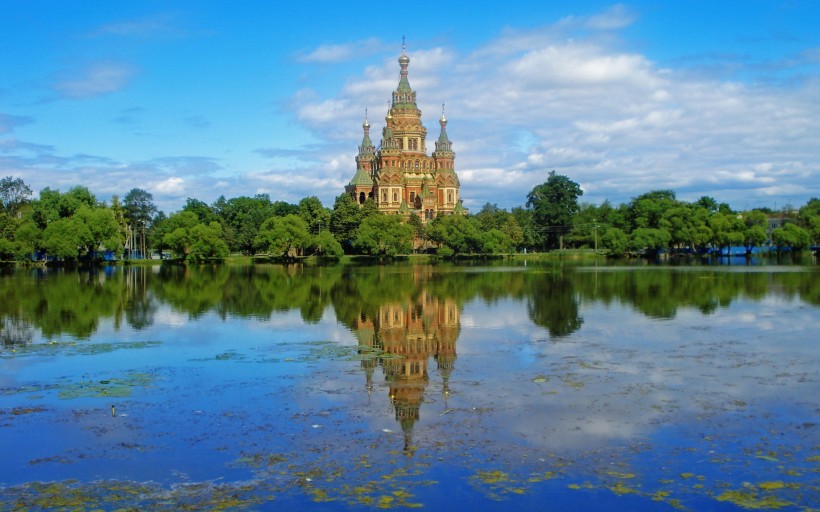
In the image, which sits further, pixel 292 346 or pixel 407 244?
pixel 407 244

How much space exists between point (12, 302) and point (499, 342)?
22.3 metres

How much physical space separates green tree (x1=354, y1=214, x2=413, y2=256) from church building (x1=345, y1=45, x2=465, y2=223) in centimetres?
1719

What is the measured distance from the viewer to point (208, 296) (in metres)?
36.1

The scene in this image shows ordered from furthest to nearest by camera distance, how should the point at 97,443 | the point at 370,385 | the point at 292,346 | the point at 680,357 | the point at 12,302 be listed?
the point at 12,302
the point at 292,346
the point at 680,357
the point at 370,385
the point at 97,443

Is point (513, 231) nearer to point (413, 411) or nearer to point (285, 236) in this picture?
point (285, 236)

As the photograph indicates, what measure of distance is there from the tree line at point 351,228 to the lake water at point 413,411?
166 ft

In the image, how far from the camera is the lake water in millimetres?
9297

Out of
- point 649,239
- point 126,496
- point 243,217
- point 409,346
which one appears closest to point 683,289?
point 409,346

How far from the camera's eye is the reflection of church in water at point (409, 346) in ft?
45.8

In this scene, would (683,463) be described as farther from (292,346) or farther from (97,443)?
(292,346)

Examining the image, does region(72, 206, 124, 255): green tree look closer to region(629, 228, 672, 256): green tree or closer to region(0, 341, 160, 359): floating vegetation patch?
region(0, 341, 160, 359): floating vegetation patch

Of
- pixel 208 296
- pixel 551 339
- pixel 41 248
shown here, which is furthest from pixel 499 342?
pixel 41 248

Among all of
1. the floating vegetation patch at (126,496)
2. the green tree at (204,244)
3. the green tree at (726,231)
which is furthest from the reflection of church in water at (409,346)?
the green tree at (726,231)

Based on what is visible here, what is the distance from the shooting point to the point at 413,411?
12992mm
